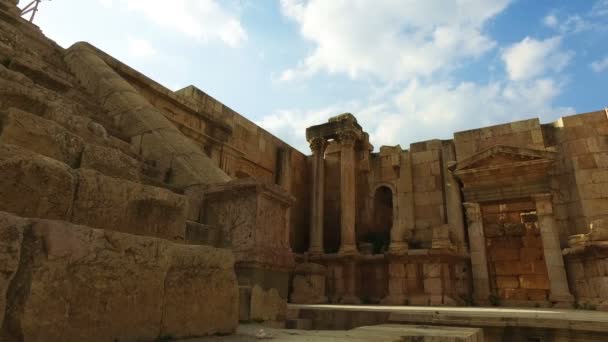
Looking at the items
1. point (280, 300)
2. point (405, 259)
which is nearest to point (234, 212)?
point (280, 300)

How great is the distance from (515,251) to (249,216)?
1347cm

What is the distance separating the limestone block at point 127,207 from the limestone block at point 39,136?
500 millimetres

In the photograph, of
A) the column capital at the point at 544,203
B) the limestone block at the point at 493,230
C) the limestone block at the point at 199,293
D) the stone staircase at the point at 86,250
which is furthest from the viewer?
the limestone block at the point at 493,230

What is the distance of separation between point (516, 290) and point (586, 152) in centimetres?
548

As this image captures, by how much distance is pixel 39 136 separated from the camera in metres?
2.85

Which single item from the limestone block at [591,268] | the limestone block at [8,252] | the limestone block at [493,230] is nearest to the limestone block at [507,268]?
the limestone block at [493,230]

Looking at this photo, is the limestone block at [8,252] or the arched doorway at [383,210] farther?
the arched doorway at [383,210]

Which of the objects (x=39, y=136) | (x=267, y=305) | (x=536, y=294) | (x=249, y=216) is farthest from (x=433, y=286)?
(x=39, y=136)

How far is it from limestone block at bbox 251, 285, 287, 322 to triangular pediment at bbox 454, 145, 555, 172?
9588 millimetres

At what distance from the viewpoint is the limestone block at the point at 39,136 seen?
2.67 m

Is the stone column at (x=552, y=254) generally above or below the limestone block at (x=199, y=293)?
above

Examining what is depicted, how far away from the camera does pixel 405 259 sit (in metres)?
11.6

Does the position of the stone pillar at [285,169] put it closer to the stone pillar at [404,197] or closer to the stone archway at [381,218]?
the stone archway at [381,218]

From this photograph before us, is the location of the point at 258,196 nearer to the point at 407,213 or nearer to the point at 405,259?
the point at 405,259
